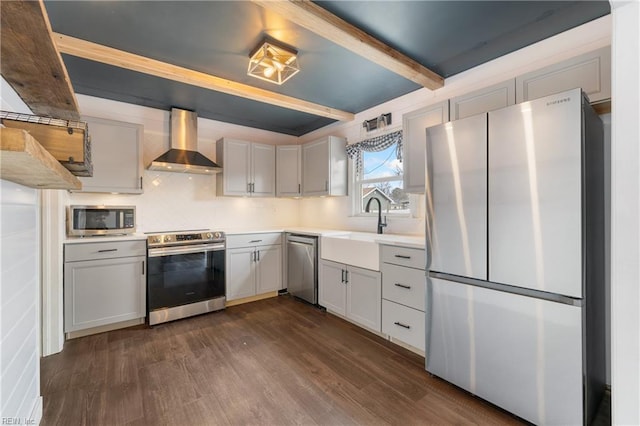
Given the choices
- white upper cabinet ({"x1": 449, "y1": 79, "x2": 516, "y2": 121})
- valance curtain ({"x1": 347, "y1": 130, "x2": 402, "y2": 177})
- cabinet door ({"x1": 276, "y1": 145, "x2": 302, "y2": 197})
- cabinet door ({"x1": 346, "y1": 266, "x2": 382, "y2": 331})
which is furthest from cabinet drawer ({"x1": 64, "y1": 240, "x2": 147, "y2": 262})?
white upper cabinet ({"x1": 449, "y1": 79, "x2": 516, "y2": 121})

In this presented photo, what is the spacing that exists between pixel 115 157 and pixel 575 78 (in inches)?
157

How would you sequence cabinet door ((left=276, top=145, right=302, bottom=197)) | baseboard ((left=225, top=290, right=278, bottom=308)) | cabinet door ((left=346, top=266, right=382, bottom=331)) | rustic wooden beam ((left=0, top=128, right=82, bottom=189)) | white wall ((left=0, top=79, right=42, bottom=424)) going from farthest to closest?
cabinet door ((left=276, top=145, right=302, bottom=197)), baseboard ((left=225, top=290, right=278, bottom=308)), cabinet door ((left=346, top=266, right=382, bottom=331)), white wall ((left=0, top=79, right=42, bottom=424)), rustic wooden beam ((left=0, top=128, right=82, bottom=189))

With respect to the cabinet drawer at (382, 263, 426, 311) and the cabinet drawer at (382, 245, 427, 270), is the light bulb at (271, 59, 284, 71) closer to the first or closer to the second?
the cabinet drawer at (382, 245, 427, 270)

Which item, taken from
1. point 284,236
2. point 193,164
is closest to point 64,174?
point 193,164

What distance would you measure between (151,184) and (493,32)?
3.76 metres

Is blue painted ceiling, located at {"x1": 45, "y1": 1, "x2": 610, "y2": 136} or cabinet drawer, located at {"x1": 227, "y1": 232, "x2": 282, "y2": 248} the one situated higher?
blue painted ceiling, located at {"x1": 45, "y1": 1, "x2": 610, "y2": 136}

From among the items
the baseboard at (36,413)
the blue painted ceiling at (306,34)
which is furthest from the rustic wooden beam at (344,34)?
the baseboard at (36,413)

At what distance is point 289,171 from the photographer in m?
4.18

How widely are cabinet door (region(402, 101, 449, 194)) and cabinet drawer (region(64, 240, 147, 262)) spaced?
279 cm

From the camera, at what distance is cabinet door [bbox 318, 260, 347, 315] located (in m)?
3.05

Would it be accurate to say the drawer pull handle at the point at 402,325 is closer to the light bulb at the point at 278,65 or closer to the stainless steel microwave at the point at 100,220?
the light bulb at the point at 278,65

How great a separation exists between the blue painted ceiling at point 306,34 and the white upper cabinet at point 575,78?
332 mm

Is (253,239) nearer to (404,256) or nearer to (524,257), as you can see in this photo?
(404,256)

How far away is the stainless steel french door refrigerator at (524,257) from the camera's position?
1464mm
